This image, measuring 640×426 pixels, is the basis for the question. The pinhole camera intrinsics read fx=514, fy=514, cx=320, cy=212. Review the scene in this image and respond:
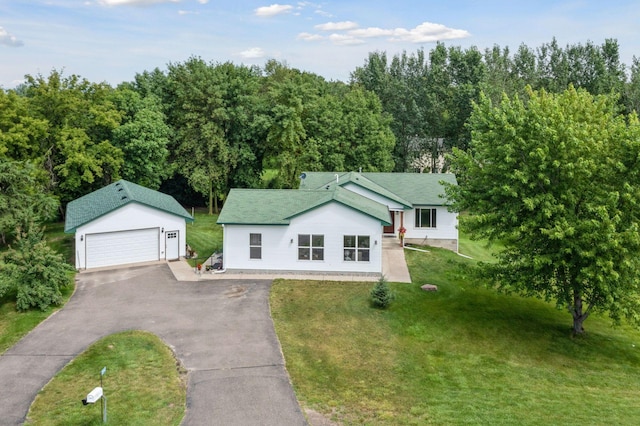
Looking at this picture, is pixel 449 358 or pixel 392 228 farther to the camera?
pixel 392 228

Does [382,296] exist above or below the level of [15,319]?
above

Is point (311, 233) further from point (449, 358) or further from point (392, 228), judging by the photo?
point (449, 358)

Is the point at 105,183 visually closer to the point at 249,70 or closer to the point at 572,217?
the point at 249,70

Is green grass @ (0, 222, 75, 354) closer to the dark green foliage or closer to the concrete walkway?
the dark green foliage

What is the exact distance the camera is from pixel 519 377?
1505cm

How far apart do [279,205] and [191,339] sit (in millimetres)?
9832

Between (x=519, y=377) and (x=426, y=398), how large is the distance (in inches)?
142

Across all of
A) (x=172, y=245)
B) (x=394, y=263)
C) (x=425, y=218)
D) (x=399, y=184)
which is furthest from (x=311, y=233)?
(x=399, y=184)

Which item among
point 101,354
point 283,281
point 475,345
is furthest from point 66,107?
point 475,345

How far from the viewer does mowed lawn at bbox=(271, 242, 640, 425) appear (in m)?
12.7

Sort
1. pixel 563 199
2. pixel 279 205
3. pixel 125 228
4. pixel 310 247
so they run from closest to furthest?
1. pixel 563 199
2. pixel 310 247
3. pixel 279 205
4. pixel 125 228

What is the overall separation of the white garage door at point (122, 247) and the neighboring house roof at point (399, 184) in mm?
10635

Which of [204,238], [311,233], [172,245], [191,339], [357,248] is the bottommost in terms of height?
[191,339]

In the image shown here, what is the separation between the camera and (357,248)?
24.2 metres
